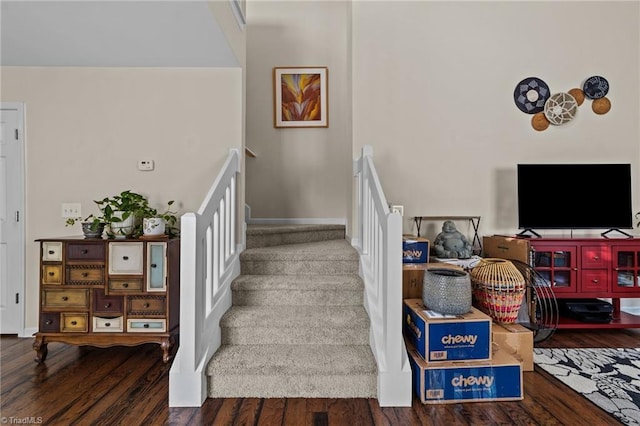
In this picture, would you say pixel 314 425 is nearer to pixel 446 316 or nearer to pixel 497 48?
pixel 446 316

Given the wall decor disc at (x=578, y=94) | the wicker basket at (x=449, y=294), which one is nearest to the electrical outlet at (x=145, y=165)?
the wicker basket at (x=449, y=294)

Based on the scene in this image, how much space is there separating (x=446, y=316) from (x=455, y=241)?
3.05 ft

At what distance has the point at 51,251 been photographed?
216 cm

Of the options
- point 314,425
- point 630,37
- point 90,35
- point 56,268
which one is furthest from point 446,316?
point 630,37

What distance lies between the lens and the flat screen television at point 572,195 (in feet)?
8.93

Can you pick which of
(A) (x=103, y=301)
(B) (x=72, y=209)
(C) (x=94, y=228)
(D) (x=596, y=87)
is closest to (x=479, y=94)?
(D) (x=596, y=87)

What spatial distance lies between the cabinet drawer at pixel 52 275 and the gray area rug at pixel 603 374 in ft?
10.7

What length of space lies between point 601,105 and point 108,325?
452 centimetres

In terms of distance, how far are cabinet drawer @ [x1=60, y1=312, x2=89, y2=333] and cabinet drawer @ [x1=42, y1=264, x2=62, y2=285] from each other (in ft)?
0.75

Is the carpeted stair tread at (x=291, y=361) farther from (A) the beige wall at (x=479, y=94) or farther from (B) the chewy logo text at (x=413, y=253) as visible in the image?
(A) the beige wall at (x=479, y=94)

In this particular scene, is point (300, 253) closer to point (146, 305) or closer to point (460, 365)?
point (146, 305)

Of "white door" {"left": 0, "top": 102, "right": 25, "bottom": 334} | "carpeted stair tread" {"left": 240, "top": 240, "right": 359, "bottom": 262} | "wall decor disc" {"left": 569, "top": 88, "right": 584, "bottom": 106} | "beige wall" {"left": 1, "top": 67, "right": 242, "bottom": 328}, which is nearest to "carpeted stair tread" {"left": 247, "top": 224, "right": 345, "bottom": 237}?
"carpeted stair tread" {"left": 240, "top": 240, "right": 359, "bottom": 262}

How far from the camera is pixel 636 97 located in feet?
9.84

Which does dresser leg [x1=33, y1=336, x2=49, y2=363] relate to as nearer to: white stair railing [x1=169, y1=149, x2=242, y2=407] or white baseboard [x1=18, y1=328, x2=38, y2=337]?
white baseboard [x1=18, y1=328, x2=38, y2=337]
